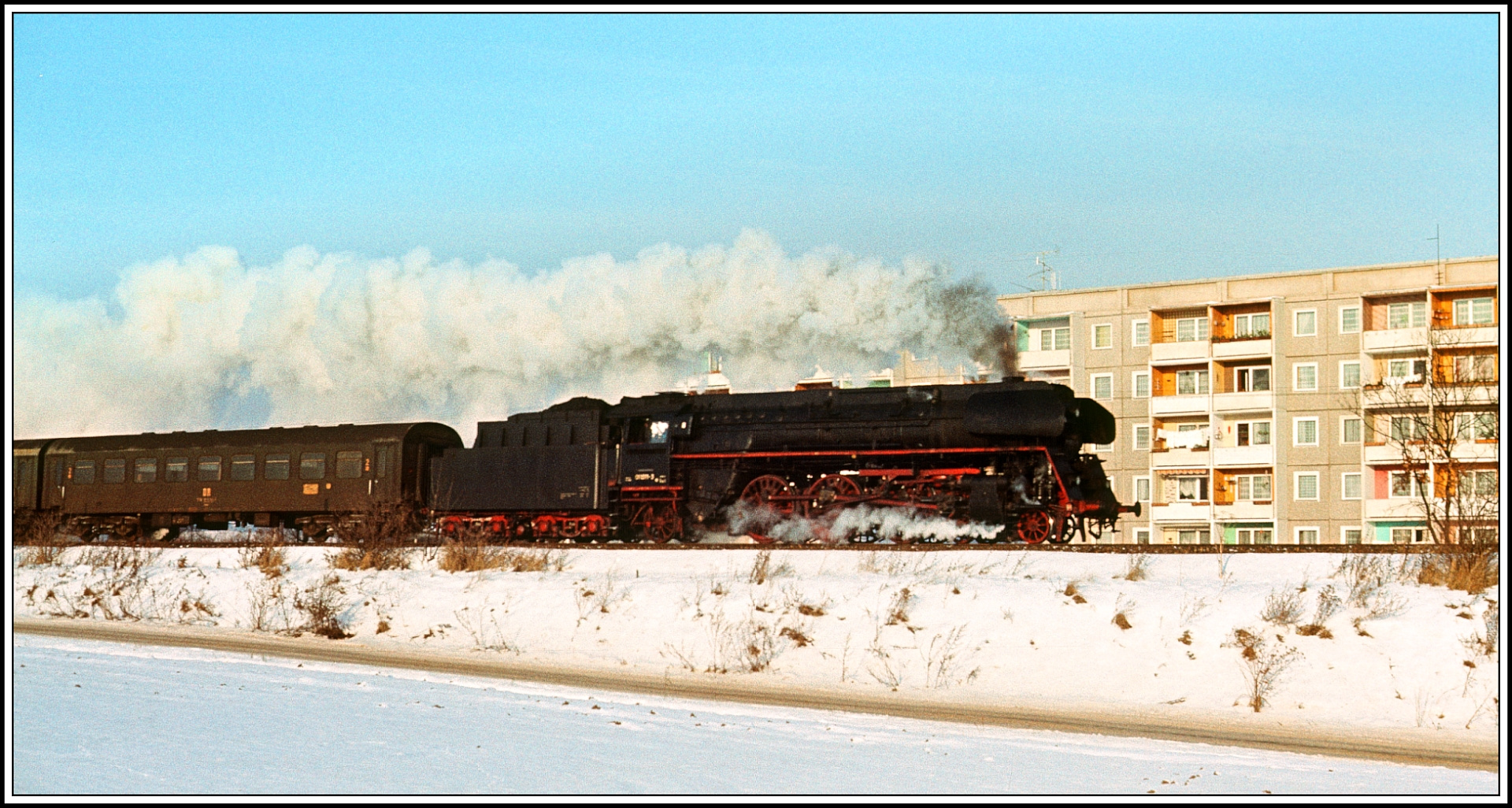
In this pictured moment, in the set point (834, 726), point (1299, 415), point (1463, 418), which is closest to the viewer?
point (834, 726)

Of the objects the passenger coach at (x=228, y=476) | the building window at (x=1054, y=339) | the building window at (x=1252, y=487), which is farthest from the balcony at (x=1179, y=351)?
the passenger coach at (x=228, y=476)

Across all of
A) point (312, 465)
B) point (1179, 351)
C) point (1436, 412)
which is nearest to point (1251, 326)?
point (1179, 351)

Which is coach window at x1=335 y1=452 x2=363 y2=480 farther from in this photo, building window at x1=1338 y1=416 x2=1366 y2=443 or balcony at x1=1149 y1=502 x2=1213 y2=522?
building window at x1=1338 y1=416 x2=1366 y2=443

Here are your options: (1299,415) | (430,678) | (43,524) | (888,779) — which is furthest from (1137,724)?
(1299,415)

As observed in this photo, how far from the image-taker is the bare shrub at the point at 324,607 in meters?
21.9

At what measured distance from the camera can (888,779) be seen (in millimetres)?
11273

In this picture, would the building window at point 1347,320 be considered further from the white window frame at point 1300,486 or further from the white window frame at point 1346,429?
the white window frame at point 1300,486

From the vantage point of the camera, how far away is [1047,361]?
260 feet

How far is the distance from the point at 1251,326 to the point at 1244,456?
7.65 metres

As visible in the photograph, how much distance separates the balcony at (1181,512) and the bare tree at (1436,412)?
858cm

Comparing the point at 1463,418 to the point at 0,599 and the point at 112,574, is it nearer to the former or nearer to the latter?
the point at 112,574

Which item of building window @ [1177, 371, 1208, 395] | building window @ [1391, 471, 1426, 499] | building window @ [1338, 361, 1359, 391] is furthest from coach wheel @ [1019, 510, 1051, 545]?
building window @ [1177, 371, 1208, 395]

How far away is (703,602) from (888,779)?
9.67 m

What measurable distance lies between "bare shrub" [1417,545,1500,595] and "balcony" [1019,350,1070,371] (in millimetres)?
59032
